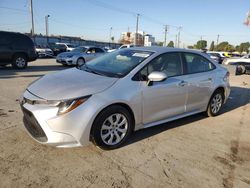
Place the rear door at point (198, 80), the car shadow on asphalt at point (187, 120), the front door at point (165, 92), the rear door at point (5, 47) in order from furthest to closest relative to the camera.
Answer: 1. the rear door at point (5, 47)
2. the rear door at point (198, 80)
3. the car shadow on asphalt at point (187, 120)
4. the front door at point (165, 92)

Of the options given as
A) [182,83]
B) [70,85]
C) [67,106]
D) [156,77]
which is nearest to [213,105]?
[182,83]

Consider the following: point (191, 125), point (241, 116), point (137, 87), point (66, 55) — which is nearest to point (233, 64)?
point (66, 55)

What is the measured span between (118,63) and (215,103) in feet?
8.87

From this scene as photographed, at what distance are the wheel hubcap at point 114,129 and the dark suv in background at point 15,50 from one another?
10413 mm

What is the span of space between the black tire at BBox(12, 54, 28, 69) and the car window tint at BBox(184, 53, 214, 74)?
1024cm

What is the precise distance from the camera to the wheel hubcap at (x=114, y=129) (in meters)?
3.81

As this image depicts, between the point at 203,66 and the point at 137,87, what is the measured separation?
2.17m

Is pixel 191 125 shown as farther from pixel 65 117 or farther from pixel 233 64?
pixel 233 64

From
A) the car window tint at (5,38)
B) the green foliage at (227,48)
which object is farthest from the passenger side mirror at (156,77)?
the green foliage at (227,48)

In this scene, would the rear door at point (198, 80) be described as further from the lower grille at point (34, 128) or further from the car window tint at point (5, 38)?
the car window tint at point (5, 38)

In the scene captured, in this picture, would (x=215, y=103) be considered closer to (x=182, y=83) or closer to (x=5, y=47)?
(x=182, y=83)

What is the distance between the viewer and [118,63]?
15.1ft

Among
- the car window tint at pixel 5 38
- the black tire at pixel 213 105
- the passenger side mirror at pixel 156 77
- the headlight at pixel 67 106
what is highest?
the car window tint at pixel 5 38

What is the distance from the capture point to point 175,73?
Answer: 15.8 feet
